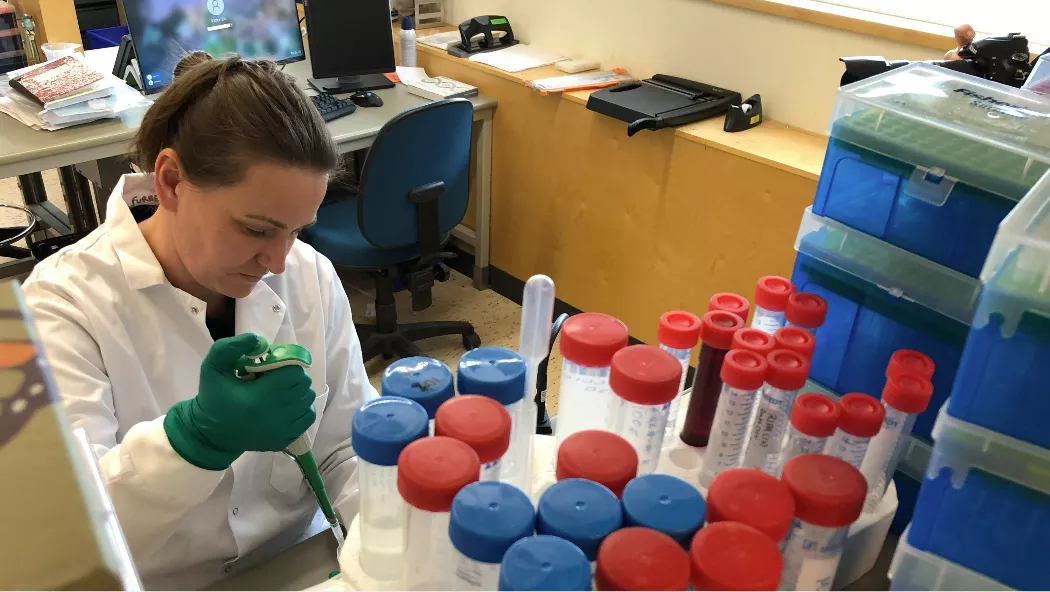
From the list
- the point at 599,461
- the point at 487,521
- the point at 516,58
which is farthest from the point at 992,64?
the point at 516,58

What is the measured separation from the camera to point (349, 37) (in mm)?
2844

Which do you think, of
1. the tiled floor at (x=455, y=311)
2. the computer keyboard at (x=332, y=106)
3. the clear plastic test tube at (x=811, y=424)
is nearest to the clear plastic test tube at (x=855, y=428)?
the clear plastic test tube at (x=811, y=424)

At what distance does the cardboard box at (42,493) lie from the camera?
35 cm

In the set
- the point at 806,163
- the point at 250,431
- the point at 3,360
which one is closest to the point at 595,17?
the point at 806,163

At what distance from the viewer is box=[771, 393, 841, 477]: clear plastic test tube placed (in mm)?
Result: 730

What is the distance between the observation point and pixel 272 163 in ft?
3.49

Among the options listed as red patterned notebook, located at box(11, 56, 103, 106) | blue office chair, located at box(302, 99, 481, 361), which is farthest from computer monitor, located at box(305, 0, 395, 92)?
red patterned notebook, located at box(11, 56, 103, 106)

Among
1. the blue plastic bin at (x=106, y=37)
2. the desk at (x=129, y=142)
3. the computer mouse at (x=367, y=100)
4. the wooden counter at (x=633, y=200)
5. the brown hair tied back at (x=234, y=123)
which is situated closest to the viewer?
the brown hair tied back at (x=234, y=123)

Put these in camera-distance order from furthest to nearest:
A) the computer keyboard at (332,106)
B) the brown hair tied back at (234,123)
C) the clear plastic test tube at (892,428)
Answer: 1. the computer keyboard at (332,106)
2. the brown hair tied back at (234,123)
3. the clear plastic test tube at (892,428)

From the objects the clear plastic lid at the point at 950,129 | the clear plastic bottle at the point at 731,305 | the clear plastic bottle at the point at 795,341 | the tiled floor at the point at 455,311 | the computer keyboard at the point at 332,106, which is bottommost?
the tiled floor at the point at 455,311

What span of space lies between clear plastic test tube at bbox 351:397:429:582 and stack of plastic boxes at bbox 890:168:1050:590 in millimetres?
471

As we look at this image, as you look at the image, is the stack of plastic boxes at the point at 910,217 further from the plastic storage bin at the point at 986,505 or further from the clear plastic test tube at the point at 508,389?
the clear plastic test tube at the point at 508,389

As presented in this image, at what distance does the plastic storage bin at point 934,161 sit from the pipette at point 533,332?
36 cm

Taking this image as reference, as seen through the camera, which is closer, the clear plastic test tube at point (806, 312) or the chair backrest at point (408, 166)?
the clear plastic test tube at point (806, 312)
